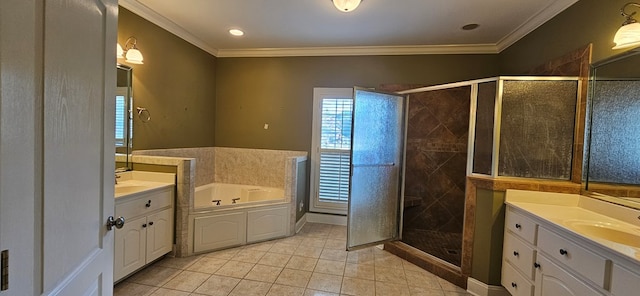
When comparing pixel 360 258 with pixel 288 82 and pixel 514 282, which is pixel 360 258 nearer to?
pixel 514 282

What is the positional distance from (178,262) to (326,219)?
2.05 meters

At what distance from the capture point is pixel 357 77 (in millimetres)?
3953

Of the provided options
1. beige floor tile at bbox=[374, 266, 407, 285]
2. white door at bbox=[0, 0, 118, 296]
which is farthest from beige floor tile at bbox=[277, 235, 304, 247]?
white door at bbox=[0, 0, 118, 296]

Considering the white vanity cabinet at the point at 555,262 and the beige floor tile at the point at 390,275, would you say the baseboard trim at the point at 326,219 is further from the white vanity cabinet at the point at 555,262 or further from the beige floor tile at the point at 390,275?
the white vanity cabinet at the point at 555,262

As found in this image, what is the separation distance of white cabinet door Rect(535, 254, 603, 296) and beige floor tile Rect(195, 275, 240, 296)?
228 centimetres

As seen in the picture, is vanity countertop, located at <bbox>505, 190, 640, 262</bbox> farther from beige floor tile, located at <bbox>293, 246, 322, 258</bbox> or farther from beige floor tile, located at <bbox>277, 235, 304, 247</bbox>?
beige floor tile, located at <bbox>277, 235, 304, 247</bbox>

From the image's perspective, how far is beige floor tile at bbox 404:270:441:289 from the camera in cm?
252

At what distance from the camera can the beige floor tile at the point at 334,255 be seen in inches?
118

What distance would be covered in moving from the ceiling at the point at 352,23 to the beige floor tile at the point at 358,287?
2.59m

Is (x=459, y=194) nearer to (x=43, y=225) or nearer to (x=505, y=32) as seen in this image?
(x=505, y=32)

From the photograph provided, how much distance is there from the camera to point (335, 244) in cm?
338

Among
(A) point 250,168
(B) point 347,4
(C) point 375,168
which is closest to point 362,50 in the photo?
(B) point 347,4

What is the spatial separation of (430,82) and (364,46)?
1.03 m

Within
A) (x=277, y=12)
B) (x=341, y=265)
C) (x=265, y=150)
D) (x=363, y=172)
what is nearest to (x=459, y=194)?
(x=363, y=172)
